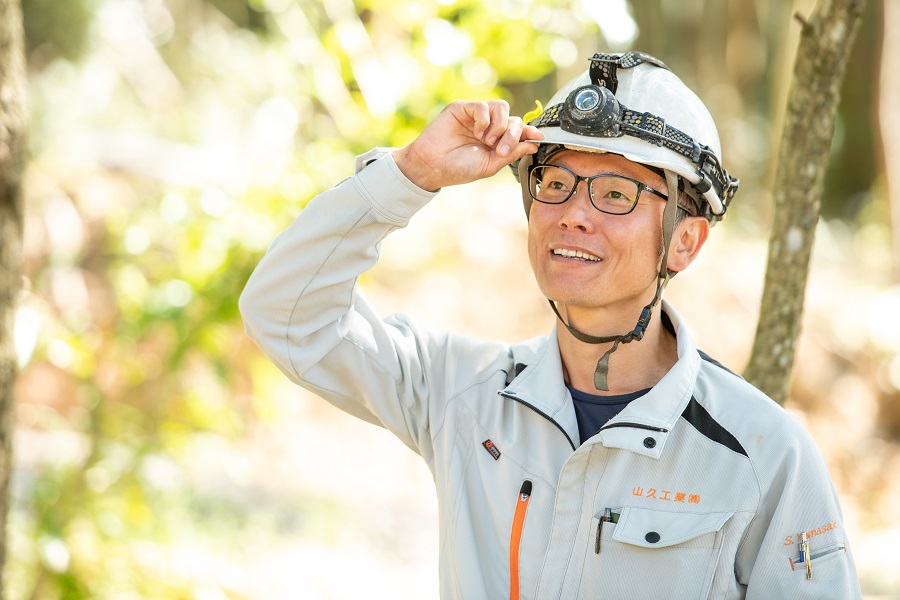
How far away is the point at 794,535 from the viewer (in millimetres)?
2006

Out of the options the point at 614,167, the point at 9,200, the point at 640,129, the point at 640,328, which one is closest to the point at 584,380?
the point at 640,328

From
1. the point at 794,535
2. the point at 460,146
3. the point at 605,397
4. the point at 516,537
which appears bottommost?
the point at 516,537

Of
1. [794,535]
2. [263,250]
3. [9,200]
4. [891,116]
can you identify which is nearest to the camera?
[794,535]

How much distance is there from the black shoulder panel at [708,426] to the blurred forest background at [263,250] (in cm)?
169

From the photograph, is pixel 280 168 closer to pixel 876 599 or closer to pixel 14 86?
pixel 14 86

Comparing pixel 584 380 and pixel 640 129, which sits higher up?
A: pixel 640 129

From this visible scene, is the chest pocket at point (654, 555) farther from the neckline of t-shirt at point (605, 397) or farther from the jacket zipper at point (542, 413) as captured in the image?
the neckline of t-shirt at point (605, 397)

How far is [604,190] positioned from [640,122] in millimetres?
188

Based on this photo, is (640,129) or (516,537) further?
(640,129)

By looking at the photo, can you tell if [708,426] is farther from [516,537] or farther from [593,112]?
[593,112]

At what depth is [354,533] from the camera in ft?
21.6

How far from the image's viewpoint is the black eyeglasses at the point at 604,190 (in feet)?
7.48

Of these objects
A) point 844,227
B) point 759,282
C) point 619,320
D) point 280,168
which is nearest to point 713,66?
point 844,227

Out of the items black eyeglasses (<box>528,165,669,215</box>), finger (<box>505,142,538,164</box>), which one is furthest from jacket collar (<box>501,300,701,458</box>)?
finger (<box>505,142,538,164</box>)
